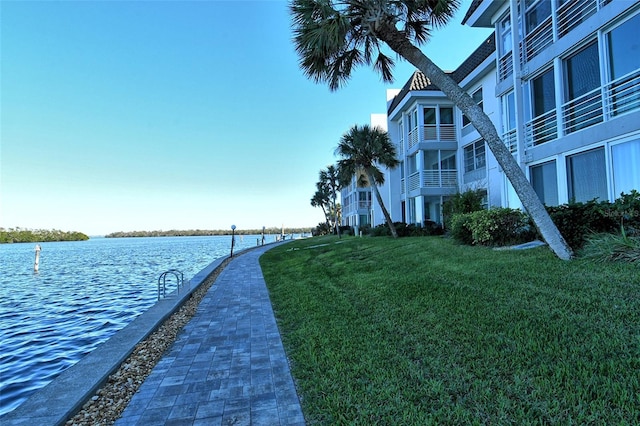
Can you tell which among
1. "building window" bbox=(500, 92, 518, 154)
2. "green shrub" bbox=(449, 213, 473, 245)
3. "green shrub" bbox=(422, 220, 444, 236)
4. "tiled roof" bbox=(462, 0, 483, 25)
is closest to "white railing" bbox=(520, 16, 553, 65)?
"building window" bbox=(500, 92, 518, 154)

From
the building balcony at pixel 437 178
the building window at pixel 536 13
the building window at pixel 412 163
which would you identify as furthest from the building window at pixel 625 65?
the building window at pixel 412 163

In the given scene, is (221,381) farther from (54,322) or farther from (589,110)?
(589,110)

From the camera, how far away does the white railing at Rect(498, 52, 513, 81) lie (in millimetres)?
12781

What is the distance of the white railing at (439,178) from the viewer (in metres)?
19.9

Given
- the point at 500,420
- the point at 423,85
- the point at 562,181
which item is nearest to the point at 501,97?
the point at 562,181

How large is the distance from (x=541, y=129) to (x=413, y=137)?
34.4ft

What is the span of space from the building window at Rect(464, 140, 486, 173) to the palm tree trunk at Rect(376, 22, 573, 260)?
406 inches

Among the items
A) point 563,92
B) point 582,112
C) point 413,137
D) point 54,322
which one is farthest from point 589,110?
point 54,322

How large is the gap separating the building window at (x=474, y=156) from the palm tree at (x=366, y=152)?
4.06m

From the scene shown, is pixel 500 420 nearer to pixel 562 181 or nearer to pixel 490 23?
pixel 562 181

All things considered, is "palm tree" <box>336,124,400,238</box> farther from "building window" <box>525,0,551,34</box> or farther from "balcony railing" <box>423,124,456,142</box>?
"building window" <box>525,0,551,34</box>

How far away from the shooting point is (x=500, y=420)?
273 centimetres

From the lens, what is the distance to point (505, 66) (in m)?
13.1

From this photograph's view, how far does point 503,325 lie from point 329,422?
2.75m
